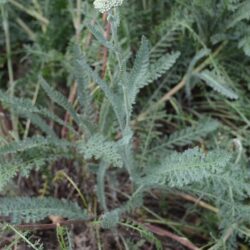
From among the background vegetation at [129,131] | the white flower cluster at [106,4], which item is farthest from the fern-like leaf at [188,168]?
the white flower cluster at [106,4]

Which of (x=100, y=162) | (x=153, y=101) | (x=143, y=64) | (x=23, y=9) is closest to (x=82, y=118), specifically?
(x=100, y=162)

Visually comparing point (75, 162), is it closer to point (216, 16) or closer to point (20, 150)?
point (20, 150)

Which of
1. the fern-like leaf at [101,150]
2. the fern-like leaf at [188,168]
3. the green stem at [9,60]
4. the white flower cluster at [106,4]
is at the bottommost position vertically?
the fern-like leaf at [188,168]

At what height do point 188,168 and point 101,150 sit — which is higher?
point 101,150

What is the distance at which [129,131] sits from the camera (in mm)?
1175

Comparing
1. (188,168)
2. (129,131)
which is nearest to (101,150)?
(129,131)

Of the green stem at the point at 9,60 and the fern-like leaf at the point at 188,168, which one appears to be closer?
the fern-like leaf at the point at 188,168

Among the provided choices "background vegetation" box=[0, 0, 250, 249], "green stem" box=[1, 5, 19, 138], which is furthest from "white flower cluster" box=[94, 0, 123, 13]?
"green stem" box=[1, 5, 19, 138]

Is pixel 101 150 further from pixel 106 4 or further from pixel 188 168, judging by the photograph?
pixel 106 4

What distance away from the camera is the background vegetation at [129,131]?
124cm

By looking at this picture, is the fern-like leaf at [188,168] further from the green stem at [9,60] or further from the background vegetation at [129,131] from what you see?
the green stem at [9,60]

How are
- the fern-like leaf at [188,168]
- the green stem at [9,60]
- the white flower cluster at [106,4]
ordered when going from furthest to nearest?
1. the green stem at [9,60]
2. the fern-like leaf at [188,168]
3. the white flower cluster at [106,4]

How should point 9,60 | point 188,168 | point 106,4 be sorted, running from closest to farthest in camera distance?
1. point 106,4
2. point 188,168
3. point 9,60

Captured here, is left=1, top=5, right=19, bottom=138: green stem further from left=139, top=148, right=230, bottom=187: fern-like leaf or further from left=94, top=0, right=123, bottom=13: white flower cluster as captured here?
left=94, top=0, right=123, bottom=13: white flower cluster
